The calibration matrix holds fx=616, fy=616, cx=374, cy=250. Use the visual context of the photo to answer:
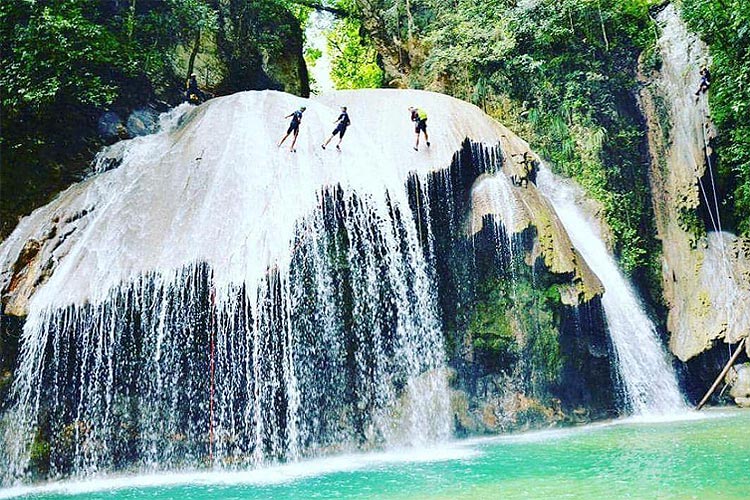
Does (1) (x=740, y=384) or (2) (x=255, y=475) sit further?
(1) (x=740, y=384)

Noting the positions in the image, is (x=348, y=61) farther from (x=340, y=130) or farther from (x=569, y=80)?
(x=340, y=130)

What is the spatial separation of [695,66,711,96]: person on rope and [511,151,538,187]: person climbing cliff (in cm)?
603

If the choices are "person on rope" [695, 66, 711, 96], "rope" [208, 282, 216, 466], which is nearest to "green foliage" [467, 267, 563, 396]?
"rope" [208, 282, 216, 466]

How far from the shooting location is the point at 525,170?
13625 millimetres

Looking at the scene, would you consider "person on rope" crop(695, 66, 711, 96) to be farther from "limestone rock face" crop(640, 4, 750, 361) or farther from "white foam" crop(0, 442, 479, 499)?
"white foam" crop(0, 442, 479, 499)

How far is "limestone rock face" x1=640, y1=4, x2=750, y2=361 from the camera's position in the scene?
1498cm

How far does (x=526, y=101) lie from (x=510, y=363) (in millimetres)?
8772

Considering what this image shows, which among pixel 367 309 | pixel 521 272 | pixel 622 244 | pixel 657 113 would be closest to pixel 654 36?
pixel 657 113

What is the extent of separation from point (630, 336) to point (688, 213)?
168 inches

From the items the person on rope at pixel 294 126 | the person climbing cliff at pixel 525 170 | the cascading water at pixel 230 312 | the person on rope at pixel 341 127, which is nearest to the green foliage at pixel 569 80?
the person climbing cliff at pixel 525 170

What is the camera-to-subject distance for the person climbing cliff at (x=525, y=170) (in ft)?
43.1

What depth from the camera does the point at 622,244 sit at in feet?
51.0

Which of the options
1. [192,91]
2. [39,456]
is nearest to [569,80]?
[192,91]

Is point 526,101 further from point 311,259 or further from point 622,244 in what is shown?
point 311,259
